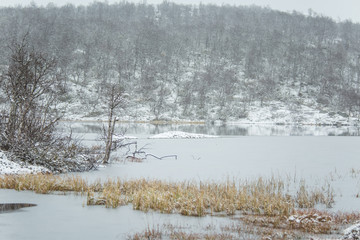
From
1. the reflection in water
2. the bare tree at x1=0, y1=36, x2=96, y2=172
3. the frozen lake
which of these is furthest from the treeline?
the bare tree at x1=0, y1=36, x2=96, y2=172

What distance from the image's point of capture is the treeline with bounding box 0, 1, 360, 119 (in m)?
116

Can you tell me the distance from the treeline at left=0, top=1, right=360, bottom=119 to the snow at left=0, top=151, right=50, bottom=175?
85.6m

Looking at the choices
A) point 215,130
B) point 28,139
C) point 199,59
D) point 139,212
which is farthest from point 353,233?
point 199,59

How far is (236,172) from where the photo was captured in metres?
22.6

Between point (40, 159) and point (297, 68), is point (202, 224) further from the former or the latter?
point (297, 68)

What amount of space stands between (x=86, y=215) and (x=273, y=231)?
18.0 feet

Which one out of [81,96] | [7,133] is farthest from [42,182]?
[81,96]

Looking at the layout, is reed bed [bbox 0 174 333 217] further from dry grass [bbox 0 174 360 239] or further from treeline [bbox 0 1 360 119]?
treeline [bbox 0 1 360 119]

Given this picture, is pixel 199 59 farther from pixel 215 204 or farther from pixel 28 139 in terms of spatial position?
pixel 215 204

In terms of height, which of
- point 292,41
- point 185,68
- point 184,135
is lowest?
point 184,135

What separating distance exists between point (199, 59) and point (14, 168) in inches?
4989

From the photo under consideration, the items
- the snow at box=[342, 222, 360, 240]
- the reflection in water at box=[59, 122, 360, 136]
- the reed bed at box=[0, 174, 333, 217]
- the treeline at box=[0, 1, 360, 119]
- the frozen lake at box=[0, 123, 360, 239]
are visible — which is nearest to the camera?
the snow at box=[342, 222, 360, 240]

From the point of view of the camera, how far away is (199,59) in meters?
142

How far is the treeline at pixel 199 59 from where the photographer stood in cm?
11581
